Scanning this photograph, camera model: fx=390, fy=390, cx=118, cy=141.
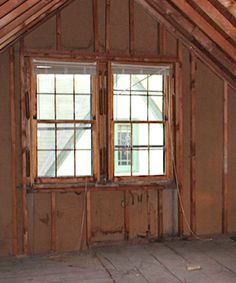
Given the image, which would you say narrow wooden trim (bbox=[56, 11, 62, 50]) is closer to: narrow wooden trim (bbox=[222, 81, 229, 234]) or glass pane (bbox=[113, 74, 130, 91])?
glass pane (bbox=[113, 74, 130, 91])

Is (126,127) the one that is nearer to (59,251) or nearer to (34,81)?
(34,81)

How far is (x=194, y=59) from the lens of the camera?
521 cm

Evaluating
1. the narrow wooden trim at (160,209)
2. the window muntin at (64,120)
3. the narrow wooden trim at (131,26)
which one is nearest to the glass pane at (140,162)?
the narrow wooden trim at (160,209)

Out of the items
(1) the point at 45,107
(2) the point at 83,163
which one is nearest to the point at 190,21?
(1) the point at 45,107

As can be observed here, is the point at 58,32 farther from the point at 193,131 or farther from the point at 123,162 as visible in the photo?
the point at 193,131

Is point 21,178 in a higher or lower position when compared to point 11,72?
lower

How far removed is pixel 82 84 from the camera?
4.88 meters

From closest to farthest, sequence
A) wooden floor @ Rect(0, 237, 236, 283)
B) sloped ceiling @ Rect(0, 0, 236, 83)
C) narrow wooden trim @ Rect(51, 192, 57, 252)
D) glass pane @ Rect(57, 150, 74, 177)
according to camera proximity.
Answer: sloped ceiling @ Rect(0, 0, 236, 83) < wooden floor @ Rect(0, 237, 236, 283) < narrow wooden trim @ Rect(51, 192, 57, 252) < glass pane @ Rect(57, 150, 74, 177)

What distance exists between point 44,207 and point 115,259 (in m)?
1.06

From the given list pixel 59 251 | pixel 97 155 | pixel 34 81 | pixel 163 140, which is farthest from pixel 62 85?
pixel 59 251

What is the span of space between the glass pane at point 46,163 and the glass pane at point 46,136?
0.25ft

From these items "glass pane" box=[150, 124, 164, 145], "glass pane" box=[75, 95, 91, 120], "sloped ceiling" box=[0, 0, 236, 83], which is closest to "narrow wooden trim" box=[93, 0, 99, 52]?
"sloped ceiling" box=[0, 0, 236, 83]

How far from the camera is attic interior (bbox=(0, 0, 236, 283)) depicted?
15.0 ft

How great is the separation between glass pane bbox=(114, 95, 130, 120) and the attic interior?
0.04ft
